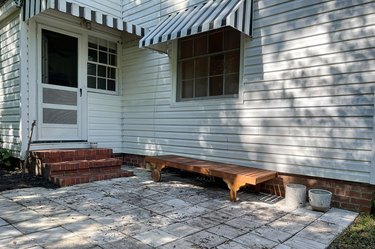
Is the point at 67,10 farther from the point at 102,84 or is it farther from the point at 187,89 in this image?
the point at 187,89

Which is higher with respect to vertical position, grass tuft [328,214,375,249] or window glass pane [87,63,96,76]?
window glass pane [87,63,96,76]

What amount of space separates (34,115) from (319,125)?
5.18 meters

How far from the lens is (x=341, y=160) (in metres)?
3.87

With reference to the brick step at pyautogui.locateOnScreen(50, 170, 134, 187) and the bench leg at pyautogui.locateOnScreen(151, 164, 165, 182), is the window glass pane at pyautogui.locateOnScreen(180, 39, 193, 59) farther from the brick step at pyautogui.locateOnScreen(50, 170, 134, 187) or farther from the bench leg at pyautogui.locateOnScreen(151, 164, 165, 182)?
the brick step at pyautogui.locateOnScreen(50, 170, 134, 187)

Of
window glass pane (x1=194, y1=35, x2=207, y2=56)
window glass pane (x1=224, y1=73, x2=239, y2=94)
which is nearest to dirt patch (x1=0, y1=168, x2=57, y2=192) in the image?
window glass pane (x1=224, y1=73, x2=239, y2=94)

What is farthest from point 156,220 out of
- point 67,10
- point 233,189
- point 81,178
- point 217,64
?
point 67,10

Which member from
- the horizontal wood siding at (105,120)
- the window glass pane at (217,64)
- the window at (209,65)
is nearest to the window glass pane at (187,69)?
the window at (209,65)

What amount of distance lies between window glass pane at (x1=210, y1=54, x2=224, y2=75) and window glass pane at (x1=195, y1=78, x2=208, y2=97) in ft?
0.80

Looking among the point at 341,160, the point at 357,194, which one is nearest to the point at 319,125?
the point at 341,160

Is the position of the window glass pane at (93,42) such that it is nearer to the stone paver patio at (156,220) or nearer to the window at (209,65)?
the window at (209,65)

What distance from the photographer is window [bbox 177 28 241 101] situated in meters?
5.17

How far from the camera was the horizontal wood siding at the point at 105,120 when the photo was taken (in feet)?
21.9

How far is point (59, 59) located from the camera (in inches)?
241

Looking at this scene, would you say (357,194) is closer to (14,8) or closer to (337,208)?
(337,208)
